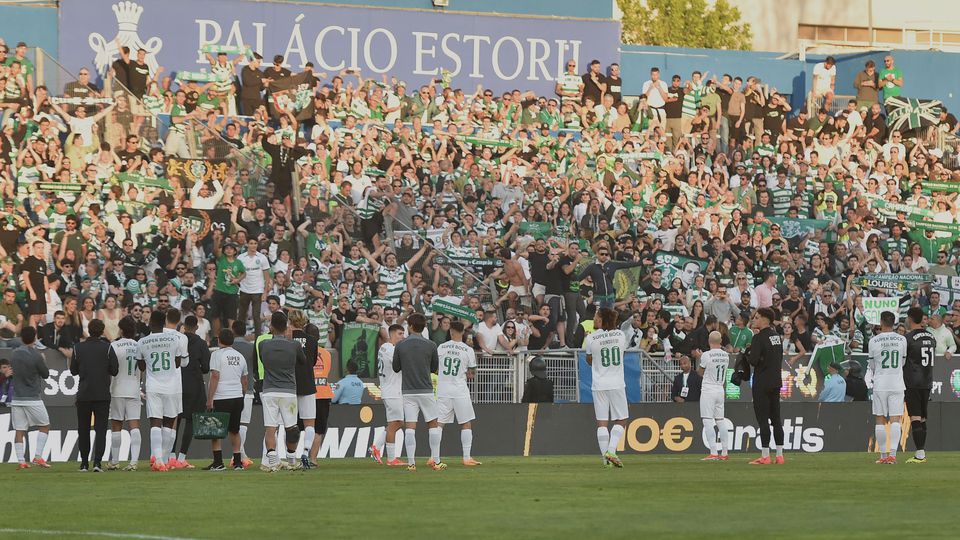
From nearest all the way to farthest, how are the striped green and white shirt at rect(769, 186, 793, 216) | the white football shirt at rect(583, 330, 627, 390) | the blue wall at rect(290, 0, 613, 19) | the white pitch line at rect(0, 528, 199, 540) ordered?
the white pitch line at rect(0, 528, 199, 540), the white football shirt at rect(583, 330, 627, 390), the striped green and white shirt at rect(769, 186, 793, 216), the blue wall at rect(290, 0, 613, 19)

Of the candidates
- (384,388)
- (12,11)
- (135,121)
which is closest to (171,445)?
(384,388)

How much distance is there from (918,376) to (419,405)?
274 inches

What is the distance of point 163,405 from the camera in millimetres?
21594

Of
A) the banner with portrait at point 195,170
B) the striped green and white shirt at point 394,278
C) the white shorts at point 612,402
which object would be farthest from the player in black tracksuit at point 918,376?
the banner with portrait at point 195,170

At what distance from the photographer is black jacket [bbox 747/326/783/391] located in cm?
2267

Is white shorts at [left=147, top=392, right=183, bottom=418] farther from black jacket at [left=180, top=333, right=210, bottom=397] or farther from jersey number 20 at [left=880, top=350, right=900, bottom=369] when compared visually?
jersey number 20 at [left=880, top=350, right=900, bottom=369]

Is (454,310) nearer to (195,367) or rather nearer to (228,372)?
(195,367)

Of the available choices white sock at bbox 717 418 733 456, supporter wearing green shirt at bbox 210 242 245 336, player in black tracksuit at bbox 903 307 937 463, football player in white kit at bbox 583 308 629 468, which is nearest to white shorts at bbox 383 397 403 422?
football player in white kit at bbox 583 308 629 468

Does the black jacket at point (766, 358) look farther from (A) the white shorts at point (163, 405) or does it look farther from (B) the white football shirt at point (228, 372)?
(A) the white shorts at point (163, 405)

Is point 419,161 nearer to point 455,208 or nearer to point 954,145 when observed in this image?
point 455,208

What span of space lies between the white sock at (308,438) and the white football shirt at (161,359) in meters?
1.78

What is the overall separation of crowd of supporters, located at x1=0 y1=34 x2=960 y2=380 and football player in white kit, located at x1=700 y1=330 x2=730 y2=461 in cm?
431

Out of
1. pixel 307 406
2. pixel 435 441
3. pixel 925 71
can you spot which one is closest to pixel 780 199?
pixel 925 71

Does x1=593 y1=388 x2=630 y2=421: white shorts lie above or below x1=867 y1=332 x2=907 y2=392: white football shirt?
below
